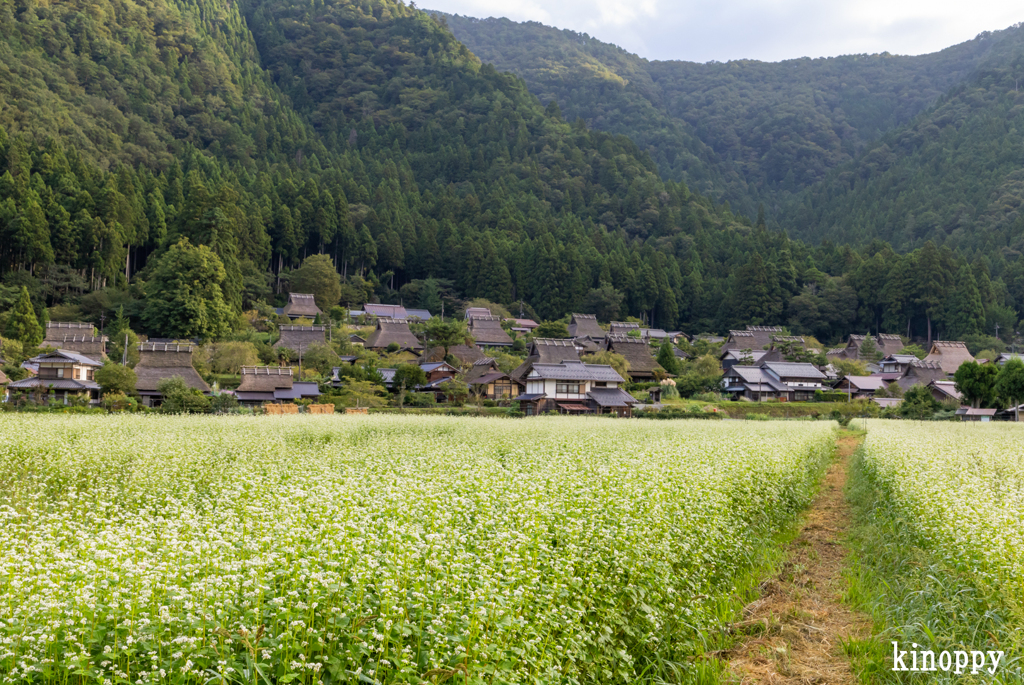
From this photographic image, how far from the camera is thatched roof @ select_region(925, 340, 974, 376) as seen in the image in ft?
174

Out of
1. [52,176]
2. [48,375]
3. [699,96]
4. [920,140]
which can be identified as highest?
[699,96]

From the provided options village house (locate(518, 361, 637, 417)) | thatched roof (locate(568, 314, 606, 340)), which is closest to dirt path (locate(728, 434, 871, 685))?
village house (locate(518, 361, 637, 417))

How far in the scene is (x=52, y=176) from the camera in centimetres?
Answer: 5297

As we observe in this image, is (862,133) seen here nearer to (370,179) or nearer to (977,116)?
(977,116)

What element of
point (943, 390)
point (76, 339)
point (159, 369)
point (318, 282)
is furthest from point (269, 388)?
point (943, 390)

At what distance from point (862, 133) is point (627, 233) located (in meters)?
103

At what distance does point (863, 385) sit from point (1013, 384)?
12585 mm

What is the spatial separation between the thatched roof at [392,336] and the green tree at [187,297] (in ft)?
31.6

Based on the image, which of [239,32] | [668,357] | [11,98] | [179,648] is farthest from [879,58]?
[179,648]

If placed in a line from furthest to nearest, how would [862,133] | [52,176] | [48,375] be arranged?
[862,133] < [52,176] < [48,375]

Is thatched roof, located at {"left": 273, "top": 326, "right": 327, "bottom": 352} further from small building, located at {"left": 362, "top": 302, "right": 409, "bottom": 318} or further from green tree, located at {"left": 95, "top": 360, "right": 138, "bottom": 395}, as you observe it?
small building, located at {"left": 362, "top": 302, "right": 409, "bottom": 318}

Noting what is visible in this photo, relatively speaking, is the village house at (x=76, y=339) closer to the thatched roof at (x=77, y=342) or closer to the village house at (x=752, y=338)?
the thatched roof at (x=77, y=342)

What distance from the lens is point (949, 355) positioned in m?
53.6

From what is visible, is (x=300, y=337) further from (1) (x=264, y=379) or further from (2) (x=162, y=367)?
(2) (x=162, y=367)
